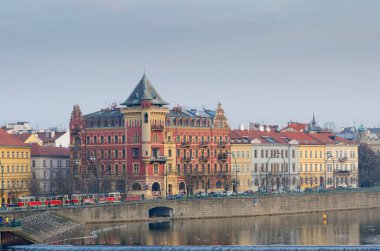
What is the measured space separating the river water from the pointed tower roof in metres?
28.9

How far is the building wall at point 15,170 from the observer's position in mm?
185625

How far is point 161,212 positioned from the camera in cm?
16738

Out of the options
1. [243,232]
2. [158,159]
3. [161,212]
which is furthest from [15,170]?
[243,232]

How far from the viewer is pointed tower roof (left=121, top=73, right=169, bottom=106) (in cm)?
19012

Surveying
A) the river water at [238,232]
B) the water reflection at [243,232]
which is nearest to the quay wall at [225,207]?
the river water at [238,232]

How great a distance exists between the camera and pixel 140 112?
623 feet

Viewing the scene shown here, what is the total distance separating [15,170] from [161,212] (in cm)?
3302

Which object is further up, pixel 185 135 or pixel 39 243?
pixel 185 135

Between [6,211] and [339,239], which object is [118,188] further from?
[339,239]

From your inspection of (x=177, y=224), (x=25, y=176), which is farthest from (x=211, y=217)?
(x=25, y=176)

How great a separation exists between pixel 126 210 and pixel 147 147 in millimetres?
32969

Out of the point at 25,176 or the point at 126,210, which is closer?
the point at 126,210

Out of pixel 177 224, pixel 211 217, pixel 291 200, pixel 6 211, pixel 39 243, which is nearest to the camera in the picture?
pixel 39 243

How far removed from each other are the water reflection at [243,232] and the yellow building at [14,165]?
34698 mm
